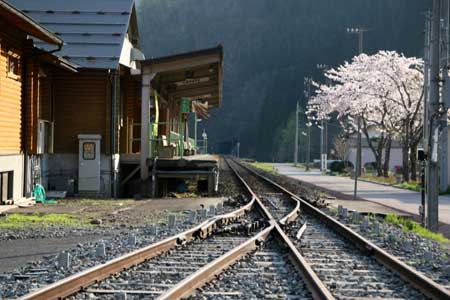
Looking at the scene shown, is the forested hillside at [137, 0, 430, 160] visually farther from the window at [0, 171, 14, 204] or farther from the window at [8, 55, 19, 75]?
the window at [0, 171, 14, 204]

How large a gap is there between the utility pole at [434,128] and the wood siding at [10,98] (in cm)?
1016

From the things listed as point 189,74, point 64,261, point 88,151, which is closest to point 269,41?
point 189,74

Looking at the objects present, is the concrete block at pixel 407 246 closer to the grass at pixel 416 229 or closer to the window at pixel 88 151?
the grass at pixel 416 229

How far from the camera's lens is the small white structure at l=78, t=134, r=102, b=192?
23.0 m

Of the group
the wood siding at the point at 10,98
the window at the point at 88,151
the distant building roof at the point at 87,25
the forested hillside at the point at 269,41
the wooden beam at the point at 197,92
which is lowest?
the window at the point at 88,151

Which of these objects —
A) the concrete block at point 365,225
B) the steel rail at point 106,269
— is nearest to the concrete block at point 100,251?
the steel rail at point 106,269

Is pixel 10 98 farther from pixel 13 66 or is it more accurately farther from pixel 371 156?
pixel 371 156

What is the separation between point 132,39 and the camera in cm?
2961

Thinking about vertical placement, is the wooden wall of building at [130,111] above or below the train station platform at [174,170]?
above

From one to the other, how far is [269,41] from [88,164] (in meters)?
142

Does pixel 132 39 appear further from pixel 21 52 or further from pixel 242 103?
pixel 242 103

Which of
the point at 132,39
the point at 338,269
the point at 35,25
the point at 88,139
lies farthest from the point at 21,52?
the point at 338,269

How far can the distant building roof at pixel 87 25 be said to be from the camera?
921 inches

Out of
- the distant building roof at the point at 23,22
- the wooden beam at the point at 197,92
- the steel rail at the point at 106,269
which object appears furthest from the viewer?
the wooden beam at the point at 197,92
